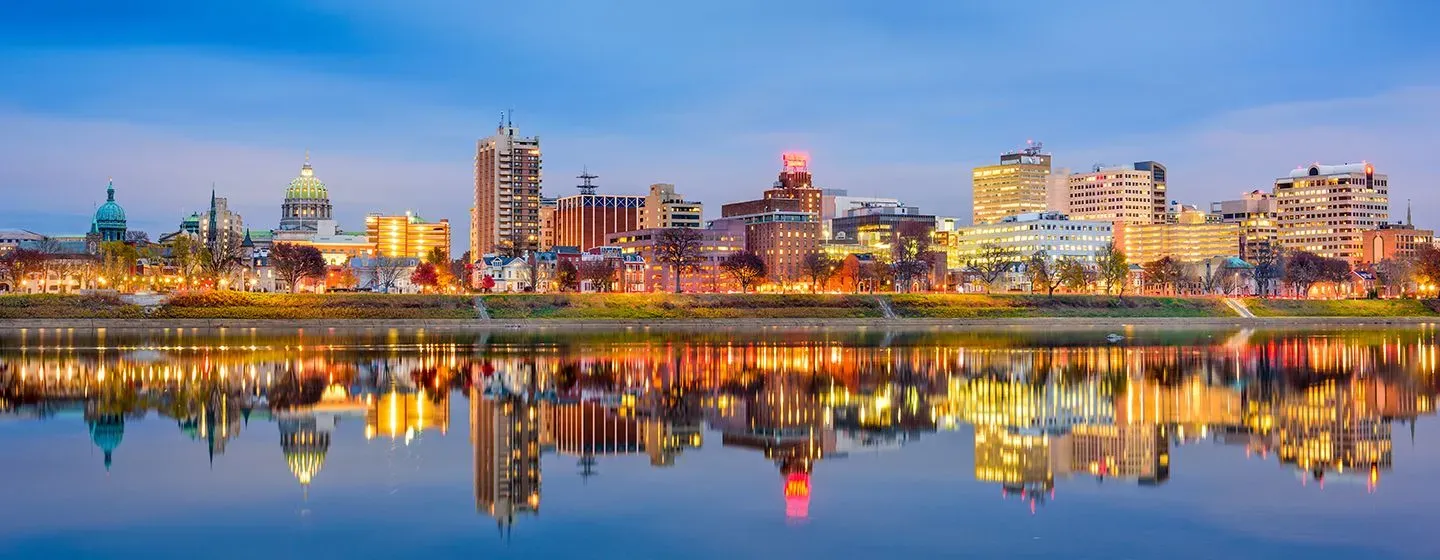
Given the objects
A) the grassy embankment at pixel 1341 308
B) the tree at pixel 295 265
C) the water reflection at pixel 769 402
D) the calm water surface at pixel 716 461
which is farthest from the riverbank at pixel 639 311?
the calm water surface at pixel 716 461

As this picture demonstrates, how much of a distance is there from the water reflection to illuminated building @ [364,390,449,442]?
0.17m

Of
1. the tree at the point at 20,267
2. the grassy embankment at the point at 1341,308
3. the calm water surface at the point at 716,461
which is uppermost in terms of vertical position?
the tree at the point at 20,267

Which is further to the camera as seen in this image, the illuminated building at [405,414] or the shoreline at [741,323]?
the shoreline at [741,323]

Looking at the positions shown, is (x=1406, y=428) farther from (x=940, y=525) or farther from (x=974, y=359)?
(x=974, y=359)

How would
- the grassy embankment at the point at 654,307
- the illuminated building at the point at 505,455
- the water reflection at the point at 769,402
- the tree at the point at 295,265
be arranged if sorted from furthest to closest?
the tree at the point at 295,265
the grassy embankment at the point at 654,307
the water reflection at the point at 769,402
the illuminated building at the point at 505,455

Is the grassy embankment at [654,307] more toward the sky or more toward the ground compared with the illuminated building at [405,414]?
more toward the sky

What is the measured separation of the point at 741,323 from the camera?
139m

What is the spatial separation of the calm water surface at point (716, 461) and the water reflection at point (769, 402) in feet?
0.73

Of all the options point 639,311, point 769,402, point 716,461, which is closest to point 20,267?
point 639,311

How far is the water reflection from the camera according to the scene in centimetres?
3547

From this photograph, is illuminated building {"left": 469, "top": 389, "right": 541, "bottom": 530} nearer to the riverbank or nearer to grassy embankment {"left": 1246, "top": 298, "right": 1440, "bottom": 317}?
the riverbank

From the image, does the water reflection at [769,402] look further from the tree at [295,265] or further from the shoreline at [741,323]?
the tree at [295,265]

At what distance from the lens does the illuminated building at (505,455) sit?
2914 centimetres

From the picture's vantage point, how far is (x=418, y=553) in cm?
2461
